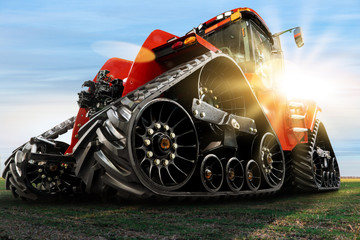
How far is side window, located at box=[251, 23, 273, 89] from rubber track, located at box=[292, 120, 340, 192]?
161 cm

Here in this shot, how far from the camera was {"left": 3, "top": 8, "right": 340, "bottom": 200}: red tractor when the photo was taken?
11.9ft

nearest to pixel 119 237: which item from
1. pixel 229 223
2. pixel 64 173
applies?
pixel 229 223

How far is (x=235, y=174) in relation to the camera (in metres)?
5.05

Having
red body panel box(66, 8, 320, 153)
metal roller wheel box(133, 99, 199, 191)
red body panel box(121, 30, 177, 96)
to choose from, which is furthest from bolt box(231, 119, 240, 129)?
red body panel box(121, 30, 177, 96)

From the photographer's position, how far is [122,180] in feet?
11.4

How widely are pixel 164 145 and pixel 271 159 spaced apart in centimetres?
273

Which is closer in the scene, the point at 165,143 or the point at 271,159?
the point at 165,143

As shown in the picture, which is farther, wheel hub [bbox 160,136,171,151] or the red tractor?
wheel hub [bbox 160,136,171,151]

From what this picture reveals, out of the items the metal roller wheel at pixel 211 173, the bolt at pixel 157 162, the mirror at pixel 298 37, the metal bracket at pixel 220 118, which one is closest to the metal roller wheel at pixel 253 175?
the metal bracket at pixel 220 118

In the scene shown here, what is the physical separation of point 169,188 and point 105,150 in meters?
0.84

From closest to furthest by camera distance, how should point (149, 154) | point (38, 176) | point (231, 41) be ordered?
point (149, 154)
point (38, 176)
point (231, 41)

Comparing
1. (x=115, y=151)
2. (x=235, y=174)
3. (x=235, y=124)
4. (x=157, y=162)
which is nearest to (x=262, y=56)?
(x=235, y=124)

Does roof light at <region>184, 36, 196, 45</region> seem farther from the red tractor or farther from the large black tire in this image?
the large black tire

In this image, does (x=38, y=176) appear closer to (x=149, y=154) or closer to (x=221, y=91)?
(x=149, y=154)
